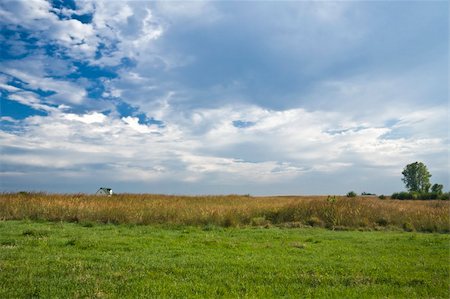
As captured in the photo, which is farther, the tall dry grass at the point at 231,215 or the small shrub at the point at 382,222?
the small shrub at the point at 382,222

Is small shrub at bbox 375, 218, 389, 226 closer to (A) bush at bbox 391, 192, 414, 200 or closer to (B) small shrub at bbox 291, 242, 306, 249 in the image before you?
(B) small shrub at bbox 291, 242, 306, 249

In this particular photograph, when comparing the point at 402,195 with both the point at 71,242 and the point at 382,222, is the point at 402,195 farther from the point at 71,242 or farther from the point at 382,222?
the point at 71,242

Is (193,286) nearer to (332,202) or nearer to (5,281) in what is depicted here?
(5,281)

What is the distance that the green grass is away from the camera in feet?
29.8

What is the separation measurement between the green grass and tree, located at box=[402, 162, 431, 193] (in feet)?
306

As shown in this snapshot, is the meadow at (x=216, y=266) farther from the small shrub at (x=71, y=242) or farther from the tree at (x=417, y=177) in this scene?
the tree at (x=417, y=177)

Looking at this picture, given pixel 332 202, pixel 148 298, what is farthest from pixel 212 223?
pixel 148 298

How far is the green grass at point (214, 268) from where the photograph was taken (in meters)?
9.09

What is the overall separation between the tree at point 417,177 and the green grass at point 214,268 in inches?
3669

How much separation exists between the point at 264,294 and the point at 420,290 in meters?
4.28

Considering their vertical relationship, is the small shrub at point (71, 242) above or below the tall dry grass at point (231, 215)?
below

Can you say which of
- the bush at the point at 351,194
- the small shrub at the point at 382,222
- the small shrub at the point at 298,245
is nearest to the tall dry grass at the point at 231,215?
the small shrub at the point at 382,222

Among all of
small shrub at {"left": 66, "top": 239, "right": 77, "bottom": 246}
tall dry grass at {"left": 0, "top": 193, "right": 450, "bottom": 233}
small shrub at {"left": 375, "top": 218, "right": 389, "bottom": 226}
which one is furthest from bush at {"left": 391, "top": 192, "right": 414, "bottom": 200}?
small shrub at {"left": 66, "top": 239, "right": 77, "bottom": 246}

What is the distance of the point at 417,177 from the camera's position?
102 meters
